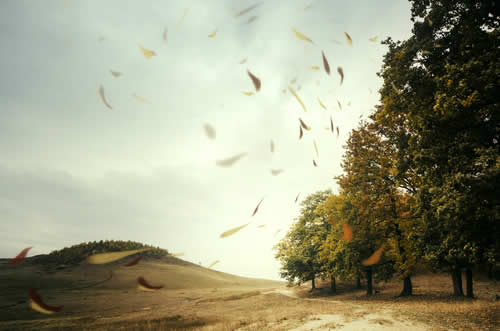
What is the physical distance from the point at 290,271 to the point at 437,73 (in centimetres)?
2835

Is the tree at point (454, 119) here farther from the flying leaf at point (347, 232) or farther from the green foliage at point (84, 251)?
the green foliage at point (84, 251)

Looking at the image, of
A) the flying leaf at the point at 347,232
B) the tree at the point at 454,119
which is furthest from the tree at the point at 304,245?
the tree at the point at 454,119

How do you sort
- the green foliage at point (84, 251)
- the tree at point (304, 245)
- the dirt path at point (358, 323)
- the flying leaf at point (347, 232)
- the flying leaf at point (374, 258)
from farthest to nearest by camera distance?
the green foliage at point (84, 251) → the tree at point (304, 245) → the flying leaf at point (347, 232) → the flying leaf at point (374, 258) → the dirt path at point (358, 323)

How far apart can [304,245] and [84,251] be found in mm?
70291

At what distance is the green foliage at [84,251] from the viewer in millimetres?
60062

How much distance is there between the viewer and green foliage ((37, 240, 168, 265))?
60062mm

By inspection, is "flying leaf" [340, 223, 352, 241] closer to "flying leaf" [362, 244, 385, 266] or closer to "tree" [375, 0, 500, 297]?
"flying leaf" [362, 244, 385, 266]

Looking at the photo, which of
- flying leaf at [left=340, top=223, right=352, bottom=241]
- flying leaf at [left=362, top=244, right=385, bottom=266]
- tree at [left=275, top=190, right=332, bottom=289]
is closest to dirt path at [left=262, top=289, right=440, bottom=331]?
flying leaf at [left=340, top=223, right=352, bottom=241]

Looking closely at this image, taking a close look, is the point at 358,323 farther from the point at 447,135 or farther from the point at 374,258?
the point at 374,258

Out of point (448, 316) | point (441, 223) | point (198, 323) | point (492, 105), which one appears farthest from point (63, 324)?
point (492, 105)

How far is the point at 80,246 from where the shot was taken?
73.7 metres

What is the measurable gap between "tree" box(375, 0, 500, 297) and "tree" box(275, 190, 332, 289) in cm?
1841

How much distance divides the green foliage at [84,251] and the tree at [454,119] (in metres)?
50.7

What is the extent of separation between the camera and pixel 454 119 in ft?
34.2
